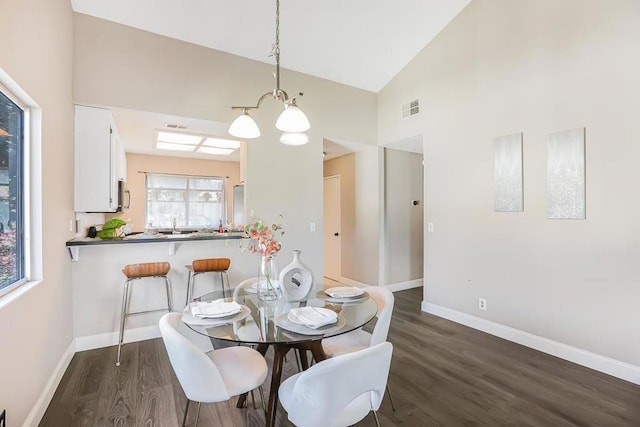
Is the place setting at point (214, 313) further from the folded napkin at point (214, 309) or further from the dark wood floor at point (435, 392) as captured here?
the dark wood floor at point (435, 392)

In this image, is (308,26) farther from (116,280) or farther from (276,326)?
(116,280)

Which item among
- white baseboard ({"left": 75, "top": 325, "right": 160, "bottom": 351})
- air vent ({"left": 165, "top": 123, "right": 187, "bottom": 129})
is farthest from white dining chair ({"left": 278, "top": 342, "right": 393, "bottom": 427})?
air vent ({"left": 165, "top": 123, "right": 187, "bottom": 129})

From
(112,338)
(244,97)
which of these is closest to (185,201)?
(244,97)

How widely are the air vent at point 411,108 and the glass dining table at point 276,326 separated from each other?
3.05 m

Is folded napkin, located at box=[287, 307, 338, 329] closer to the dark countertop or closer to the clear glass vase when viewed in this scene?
the clear glass vase

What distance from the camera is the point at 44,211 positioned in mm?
2154

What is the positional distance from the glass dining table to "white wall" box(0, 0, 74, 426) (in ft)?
2.88

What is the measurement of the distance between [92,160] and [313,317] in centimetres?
271

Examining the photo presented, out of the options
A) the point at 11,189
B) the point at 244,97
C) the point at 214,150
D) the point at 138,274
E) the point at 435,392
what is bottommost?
the point at 435,392

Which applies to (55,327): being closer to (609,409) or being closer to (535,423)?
(535,423)

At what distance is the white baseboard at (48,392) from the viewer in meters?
1.88

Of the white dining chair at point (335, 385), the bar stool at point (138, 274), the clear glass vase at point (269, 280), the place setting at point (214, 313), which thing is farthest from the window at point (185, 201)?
the white dining chair at point (335, 385)

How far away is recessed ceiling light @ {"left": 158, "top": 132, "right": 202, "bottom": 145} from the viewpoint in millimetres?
4398

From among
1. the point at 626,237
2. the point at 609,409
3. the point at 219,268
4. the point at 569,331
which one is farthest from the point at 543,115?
the point at 219,268
